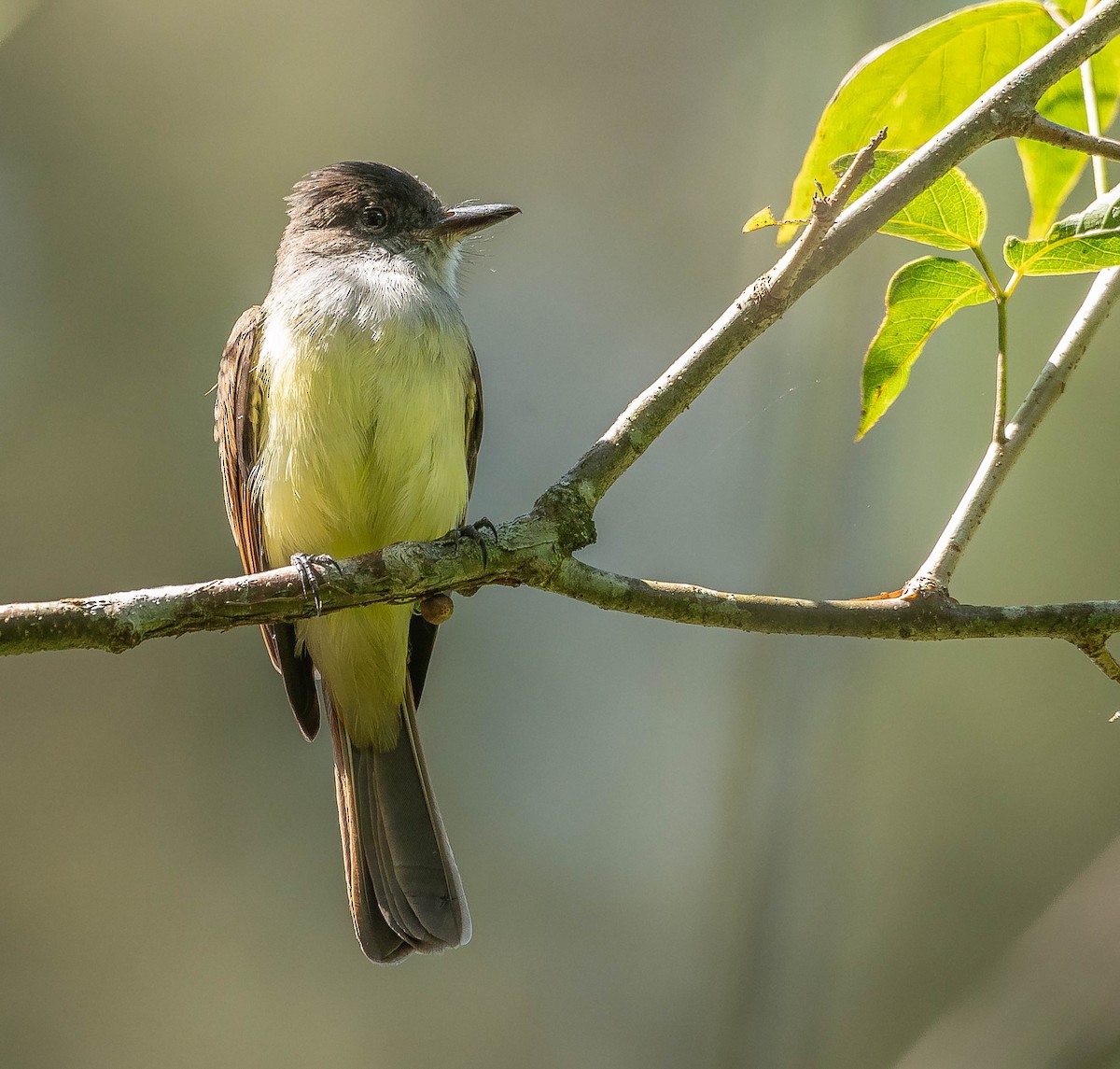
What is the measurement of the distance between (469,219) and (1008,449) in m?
1.18

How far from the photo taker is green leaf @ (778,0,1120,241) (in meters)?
1.27

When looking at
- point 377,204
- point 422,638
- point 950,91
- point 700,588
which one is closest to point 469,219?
point 377,204

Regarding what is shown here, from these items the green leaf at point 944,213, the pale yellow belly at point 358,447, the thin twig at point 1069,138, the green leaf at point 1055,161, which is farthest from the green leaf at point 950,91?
the pale yellow belly at point 358,447

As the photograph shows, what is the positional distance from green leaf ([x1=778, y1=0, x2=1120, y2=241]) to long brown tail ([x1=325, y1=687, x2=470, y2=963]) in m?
1.15

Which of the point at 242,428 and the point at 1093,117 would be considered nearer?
the point at 1093,117

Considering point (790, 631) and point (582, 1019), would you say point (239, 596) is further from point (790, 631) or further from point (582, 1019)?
point (582, 1019)

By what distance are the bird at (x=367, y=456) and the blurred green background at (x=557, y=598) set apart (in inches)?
27.6

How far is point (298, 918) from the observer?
113 inches

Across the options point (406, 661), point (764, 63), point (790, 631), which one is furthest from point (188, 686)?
point (764, 63)

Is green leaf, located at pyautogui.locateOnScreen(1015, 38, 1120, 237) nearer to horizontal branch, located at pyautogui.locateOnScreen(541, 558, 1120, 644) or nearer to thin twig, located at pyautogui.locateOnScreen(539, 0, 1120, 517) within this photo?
thin twig, located at pyautogui.locateOnScreen(539, 0, 1120, 517)

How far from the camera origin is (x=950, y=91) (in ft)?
4.33

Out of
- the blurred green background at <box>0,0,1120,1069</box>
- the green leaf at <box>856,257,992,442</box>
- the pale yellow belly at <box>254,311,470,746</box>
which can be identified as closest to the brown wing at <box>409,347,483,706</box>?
the pale yellow belly at <box>254,311,470,746</box>

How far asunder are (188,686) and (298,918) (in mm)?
673

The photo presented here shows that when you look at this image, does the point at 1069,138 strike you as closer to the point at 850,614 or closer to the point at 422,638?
the point at 850,614
